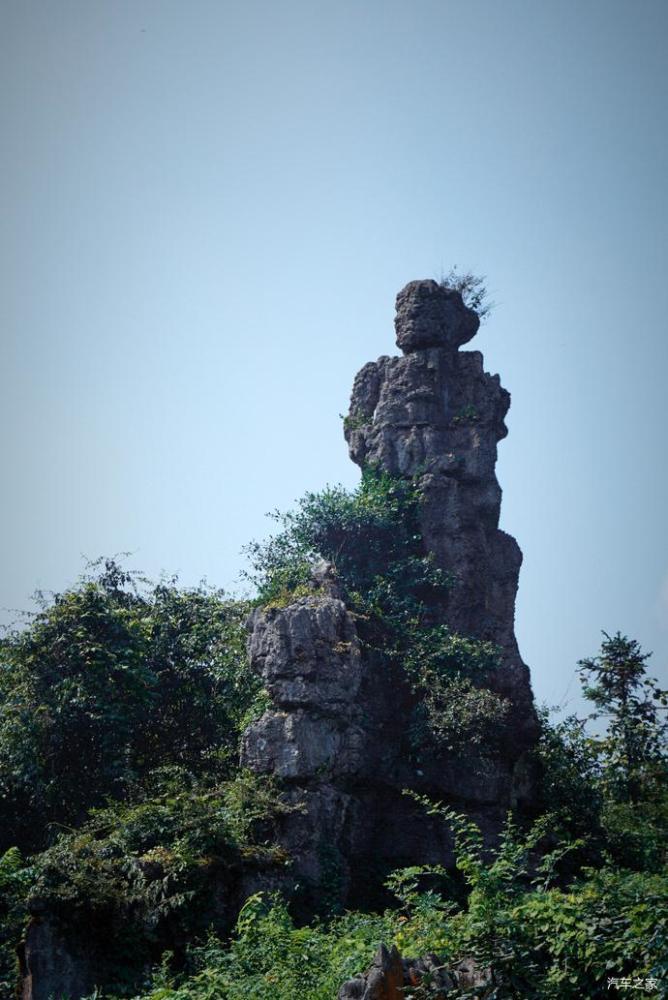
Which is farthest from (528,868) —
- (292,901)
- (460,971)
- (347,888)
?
(460,971)

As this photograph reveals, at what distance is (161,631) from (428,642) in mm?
6891

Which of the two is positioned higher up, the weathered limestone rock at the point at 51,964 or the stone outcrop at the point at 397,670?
the stone outcrop at the point at 397,670

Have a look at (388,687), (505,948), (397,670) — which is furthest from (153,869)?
(397,670)

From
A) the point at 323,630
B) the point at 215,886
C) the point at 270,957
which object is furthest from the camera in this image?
the point at 323,630

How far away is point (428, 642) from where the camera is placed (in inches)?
759

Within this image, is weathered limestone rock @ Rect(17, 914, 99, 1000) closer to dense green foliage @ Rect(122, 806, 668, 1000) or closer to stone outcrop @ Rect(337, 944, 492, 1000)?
dense green foliage @ Rect(122, 806, 668, 1000)

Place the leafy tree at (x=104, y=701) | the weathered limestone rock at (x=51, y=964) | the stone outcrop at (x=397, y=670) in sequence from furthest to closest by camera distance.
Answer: the leafy tree at (x=104, y=701) < the stone outcrop at (x=397, y=670) < the weathered limestone rock at (x=51, y=964)

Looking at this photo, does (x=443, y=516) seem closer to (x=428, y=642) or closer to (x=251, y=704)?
(x=428, y=642)

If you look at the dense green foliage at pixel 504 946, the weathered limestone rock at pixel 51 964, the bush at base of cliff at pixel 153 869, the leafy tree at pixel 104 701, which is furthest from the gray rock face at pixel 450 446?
the weathered limestone rock at pixel 51 964

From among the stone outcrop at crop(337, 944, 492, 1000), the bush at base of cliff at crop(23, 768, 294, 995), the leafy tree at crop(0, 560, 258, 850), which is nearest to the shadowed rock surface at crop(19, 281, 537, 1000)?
the bush at base of cliff at crop(23, 768, 294, 995)

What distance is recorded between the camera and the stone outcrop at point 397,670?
16062 mm

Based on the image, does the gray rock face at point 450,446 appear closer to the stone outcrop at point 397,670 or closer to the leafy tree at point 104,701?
the stone outcrop at point 397,670

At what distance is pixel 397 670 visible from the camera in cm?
1895

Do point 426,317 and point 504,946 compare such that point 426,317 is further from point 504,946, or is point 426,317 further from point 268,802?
point 504,946
